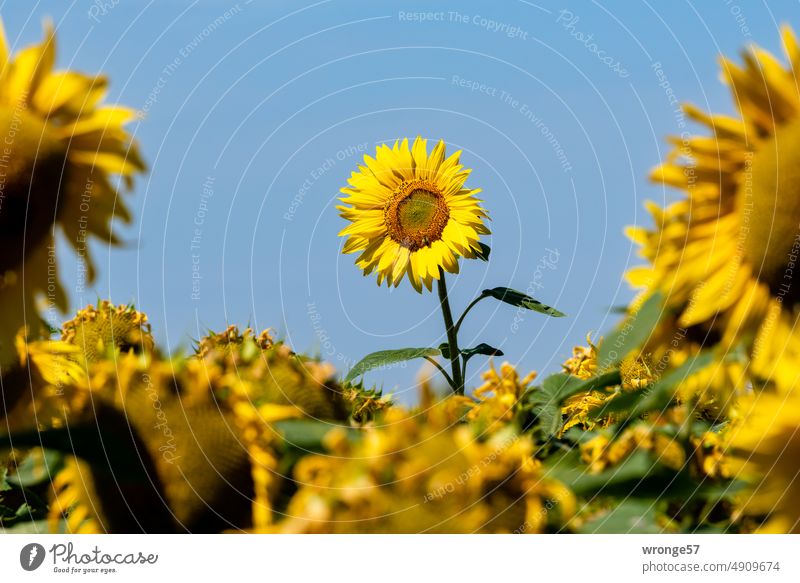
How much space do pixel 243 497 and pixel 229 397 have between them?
0.07 meters

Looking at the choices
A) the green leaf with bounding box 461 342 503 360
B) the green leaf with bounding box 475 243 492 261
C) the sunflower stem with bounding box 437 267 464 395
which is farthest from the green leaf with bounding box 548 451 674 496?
the green leaf with bounding box 475 243 492 261

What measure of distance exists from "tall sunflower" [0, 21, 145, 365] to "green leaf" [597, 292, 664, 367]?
0.48 metres

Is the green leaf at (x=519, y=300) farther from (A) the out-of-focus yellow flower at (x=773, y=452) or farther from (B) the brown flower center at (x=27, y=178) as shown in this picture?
(B) the brown flower center at (x=27, y=178)

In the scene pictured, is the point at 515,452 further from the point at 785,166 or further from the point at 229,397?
the point at 785,166

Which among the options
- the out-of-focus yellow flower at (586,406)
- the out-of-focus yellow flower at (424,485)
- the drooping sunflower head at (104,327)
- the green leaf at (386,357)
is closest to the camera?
the out-of-focus yellow flower at (424,485)

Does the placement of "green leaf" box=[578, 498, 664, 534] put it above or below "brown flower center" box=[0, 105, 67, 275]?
below

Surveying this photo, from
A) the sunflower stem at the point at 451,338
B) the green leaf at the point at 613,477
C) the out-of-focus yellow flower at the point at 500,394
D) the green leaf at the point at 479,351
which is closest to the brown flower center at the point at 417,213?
the sunflower stem at the point at 451,338

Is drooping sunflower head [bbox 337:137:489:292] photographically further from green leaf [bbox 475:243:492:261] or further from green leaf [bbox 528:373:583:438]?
green leaf [bbox 528:373:583:438]

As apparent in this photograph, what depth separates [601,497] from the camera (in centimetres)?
57

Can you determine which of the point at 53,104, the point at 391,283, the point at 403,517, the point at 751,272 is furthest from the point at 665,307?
the point at 391,283
